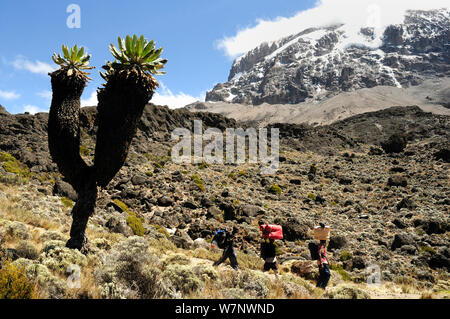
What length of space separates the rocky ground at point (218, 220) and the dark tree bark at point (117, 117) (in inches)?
70.4

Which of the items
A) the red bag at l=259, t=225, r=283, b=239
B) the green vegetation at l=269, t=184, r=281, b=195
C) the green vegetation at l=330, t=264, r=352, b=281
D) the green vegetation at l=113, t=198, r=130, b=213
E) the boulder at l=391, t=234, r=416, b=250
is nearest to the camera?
the red bag at l=259, t=225, r=283, b=239

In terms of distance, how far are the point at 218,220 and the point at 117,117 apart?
601 inches

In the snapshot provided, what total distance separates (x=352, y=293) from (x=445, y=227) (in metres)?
20.0

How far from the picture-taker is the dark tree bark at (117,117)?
21.4ft

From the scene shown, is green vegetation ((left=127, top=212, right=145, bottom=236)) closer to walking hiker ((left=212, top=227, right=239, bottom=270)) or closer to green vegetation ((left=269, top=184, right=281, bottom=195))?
walking hiker ((left=212, top=227, right=239, bottom=270))

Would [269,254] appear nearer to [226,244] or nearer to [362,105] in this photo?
[226,244]

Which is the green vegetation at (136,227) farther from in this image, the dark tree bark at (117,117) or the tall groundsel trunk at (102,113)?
the dark tree bark at (117,117)

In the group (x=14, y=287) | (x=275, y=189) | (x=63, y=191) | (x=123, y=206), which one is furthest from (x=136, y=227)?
(x=275, y=189)

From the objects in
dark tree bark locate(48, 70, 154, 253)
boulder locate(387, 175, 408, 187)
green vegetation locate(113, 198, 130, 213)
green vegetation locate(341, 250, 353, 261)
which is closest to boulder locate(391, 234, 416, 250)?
green vegetation locate(341, 250, 353, 261)

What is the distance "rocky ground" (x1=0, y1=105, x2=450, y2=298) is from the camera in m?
5.91

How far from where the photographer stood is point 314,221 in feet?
75.9

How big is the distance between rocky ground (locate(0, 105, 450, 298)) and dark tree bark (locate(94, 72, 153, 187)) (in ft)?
5.86
